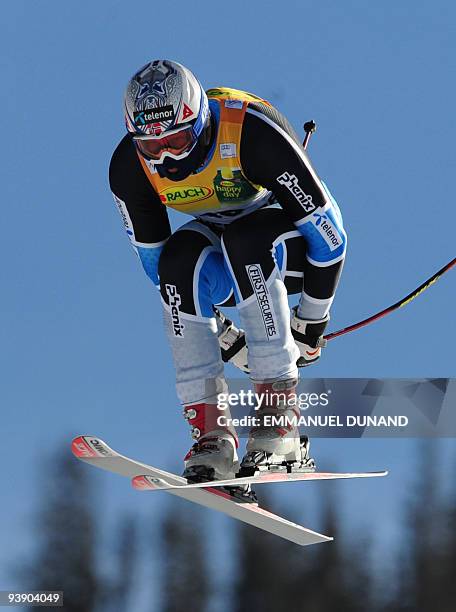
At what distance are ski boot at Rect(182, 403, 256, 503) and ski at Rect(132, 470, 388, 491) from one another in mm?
83

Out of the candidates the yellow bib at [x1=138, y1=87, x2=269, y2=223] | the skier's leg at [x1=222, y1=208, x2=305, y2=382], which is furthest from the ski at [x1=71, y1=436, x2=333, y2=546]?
the yellow bib at [x1=138, y1=87, x2=269, y2=223]

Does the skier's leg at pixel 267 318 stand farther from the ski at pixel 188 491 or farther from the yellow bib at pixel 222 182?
the ski at pixel 188 491

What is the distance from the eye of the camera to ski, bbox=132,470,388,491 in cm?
1048

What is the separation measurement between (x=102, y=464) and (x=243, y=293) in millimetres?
1597

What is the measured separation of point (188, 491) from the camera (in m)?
10.9

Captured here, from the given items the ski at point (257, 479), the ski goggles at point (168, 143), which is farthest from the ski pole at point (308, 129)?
the ski at point (257, 479)

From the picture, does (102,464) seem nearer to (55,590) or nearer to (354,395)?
(354,395)

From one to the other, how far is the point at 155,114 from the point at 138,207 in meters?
1.06

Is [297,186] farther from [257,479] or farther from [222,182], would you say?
[257,479]

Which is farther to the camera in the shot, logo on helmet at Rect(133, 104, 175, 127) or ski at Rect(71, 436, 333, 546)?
ski at Rect(71, 436, 333, 546)

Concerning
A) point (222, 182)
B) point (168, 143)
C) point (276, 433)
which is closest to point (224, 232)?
point (222, 182)

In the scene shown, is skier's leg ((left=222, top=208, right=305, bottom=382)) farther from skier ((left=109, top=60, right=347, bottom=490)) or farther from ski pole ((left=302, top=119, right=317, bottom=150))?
ski pole ((left=302, top=119, right=317, bottom=150))

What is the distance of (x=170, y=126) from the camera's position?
421 inches

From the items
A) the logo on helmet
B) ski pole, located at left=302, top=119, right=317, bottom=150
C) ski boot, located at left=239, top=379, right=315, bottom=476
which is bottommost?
ski boot, located at left=239, top=379, right=315, bottom=476
